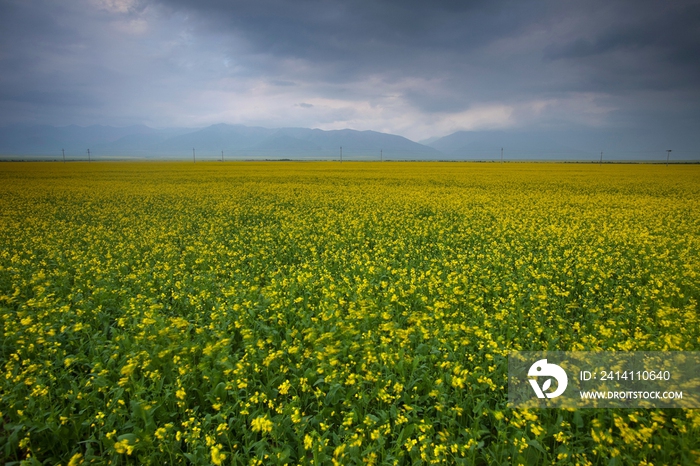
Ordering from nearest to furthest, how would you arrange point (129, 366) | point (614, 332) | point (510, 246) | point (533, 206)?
point (129, 366) → point (614, 332) → point (510, 246) → point (533, 206)

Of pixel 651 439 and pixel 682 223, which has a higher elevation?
pixel 682 223

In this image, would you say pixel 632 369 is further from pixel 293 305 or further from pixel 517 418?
pixel 293 305

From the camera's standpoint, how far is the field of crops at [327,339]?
3.77 metres

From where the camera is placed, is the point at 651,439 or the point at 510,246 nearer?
the point at 651,439

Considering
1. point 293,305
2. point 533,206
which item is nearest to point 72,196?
point 293,305

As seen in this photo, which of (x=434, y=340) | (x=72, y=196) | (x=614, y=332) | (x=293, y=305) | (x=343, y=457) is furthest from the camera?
(x=72, y=196)

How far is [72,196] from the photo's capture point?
82.7 ft

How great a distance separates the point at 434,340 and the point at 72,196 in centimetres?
A: 2905

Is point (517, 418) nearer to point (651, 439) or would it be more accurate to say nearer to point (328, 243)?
point (651, 439)

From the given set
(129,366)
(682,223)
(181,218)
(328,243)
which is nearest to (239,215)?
(181,218)

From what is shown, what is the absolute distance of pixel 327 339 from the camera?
213 inches

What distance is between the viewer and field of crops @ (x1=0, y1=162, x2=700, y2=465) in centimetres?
377

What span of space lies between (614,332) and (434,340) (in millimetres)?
3109

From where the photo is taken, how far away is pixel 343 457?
3.55 meters
